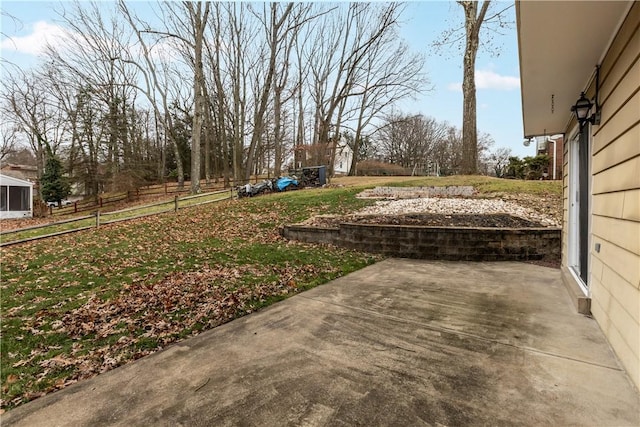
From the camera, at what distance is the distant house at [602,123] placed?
83.7 inches

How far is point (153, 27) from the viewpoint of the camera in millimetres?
16266

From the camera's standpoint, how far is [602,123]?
2.90 meters

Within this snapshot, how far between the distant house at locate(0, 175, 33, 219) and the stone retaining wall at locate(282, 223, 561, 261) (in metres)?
20.9

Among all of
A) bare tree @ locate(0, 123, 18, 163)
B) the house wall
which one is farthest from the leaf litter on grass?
bare tree @ locate(0, 123, 18, 163)

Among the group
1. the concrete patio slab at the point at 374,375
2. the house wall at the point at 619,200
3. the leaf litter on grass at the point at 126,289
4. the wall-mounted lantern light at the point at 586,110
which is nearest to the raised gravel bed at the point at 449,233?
the leaf litter on grass at the point at 126,289

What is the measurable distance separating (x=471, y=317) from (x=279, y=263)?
3149 mm

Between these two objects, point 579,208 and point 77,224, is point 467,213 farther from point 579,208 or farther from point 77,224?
point 77,224

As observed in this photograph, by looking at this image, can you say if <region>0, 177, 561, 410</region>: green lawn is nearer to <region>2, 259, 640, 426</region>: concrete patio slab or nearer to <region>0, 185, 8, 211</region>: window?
<region>2, 259, 640, 426</region>: concrete patio slab

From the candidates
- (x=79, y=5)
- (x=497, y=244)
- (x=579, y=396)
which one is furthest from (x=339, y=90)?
(x=579, y=396)

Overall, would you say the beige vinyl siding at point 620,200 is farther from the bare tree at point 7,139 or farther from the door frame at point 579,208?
the bare tree at point 7,139

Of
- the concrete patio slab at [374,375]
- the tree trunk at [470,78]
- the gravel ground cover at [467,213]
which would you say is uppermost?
the tree trunk at [470,78]

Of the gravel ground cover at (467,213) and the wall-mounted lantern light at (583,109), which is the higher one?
the wall-mounted lantern light at (583,109)

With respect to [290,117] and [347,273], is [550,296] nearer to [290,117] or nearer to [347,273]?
[347,273]

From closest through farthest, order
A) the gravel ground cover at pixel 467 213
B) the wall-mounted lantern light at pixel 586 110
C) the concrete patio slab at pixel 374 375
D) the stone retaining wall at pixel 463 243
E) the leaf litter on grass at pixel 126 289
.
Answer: the concrete patio slab at pixel 374 375
the leaf litter on grass at pixel 126 289
the wall-mounted lantern light at pixel 586 110
the stone retaining wall at pixel 463 243
the gravel ground cover at pixel 467 213
